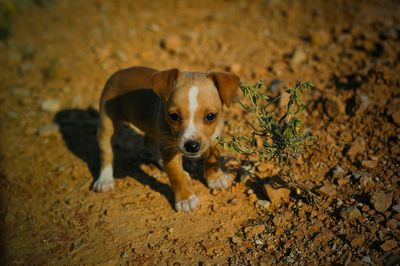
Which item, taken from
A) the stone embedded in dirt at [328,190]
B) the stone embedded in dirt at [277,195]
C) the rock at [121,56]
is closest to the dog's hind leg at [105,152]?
the stone embedded in dirt at [277,195]

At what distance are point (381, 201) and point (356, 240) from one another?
63 centimetres

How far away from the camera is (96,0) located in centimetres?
1201

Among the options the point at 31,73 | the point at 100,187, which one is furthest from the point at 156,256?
the point at 31,73

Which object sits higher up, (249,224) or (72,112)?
(249,224)

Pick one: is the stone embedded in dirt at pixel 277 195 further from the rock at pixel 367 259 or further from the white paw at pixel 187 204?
the rock at pixel 367 259

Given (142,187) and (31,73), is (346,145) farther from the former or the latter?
(31,73)

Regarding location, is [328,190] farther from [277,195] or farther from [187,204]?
[187,204]

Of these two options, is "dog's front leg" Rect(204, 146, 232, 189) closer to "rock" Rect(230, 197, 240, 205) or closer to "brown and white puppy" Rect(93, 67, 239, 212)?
"brown and white puppy" Rect(93, 67, 239, 212)

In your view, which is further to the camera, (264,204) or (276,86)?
(276,86)

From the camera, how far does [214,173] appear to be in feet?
18.3

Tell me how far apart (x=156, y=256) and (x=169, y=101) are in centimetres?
180

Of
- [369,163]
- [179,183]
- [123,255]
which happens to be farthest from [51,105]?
[369,163]

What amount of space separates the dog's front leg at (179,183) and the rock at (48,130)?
303 centimetres

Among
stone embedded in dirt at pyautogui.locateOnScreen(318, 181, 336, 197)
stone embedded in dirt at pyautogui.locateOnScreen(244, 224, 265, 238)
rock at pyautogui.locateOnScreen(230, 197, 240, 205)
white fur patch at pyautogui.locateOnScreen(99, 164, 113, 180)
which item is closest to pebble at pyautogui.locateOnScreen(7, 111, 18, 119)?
white fur patch at pyautogui.locateOnScreen(99, 164, 113, 180)
